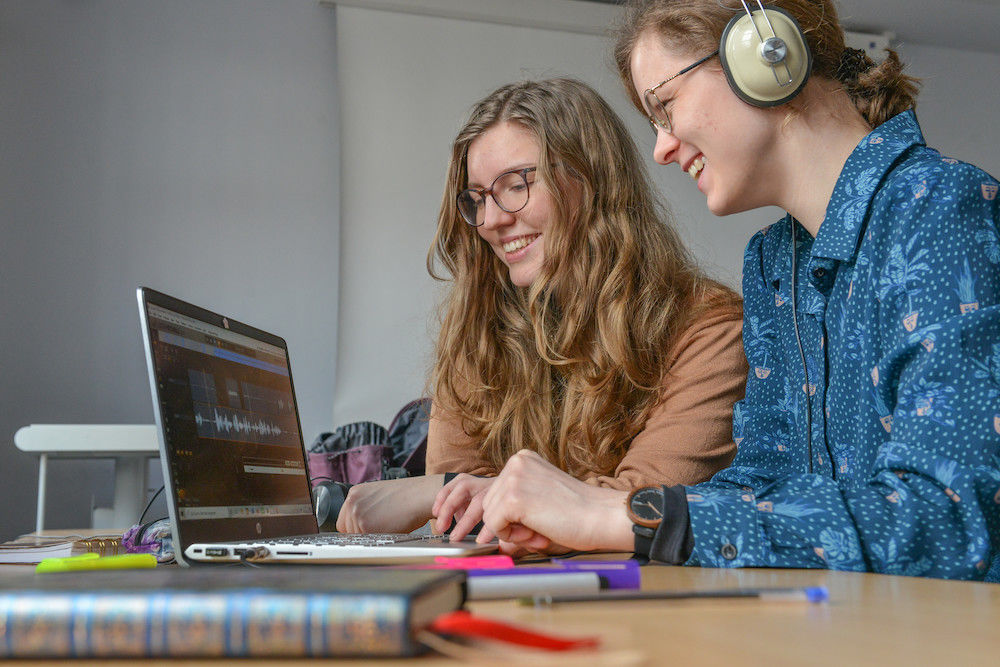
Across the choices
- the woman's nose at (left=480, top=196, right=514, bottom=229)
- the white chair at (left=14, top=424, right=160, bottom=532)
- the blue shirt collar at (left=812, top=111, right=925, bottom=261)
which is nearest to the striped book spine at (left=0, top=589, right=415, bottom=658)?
the blue shirt collar at (left=812, top=111, right=925, bottom=261)

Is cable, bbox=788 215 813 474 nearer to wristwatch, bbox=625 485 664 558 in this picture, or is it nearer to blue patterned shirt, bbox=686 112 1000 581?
blue patterned shirt, bbox=686 112 1000 581

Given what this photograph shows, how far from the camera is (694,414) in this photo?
4.44ft

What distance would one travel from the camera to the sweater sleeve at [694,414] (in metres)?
1.30

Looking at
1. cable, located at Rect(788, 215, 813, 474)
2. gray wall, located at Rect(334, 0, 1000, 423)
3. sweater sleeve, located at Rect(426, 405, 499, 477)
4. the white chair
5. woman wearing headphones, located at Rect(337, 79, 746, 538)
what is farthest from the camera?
gray wall, located at Rect(334, 0, 1000, 423)

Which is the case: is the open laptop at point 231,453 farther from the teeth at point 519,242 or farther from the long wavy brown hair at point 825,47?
the long wavy brown hair at point 825,47

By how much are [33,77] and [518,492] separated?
334cm

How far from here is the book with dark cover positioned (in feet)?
1.26

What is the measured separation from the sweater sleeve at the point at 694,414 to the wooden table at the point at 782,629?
0.63m

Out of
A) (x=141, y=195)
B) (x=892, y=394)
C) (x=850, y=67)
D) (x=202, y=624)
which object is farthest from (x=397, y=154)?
(x=202, y=624)

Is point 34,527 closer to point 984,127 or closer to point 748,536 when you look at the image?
point 748,536

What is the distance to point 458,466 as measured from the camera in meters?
1.61

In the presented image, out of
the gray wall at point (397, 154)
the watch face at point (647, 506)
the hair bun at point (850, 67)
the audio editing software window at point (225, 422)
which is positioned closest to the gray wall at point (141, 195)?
the gray wall at point (397, 154)

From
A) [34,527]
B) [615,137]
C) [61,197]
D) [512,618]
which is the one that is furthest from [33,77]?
[512,618]

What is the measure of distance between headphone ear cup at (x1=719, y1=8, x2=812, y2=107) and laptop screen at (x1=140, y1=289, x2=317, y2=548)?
0.69 meters
